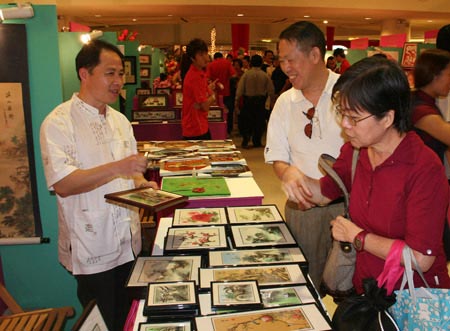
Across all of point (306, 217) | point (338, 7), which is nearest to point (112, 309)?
point (306, 217)

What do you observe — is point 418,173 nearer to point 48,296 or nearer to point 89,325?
point 89,325

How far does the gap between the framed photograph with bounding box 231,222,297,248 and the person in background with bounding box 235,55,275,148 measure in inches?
251

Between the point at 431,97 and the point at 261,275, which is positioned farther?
the point at 431,97

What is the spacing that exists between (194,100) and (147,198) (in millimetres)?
3127

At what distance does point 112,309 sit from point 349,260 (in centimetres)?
115

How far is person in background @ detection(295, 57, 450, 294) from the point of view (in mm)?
1307

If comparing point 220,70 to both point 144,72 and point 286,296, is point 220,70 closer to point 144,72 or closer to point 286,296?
point 144,72

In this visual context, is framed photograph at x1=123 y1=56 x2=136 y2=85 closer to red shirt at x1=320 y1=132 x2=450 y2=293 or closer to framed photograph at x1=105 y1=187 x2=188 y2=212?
framed photograph at x1=105 y1=187 x2=188 y2=212

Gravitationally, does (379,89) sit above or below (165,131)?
above

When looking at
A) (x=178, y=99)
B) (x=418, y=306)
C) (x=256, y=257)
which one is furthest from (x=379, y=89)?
(x=178, y=99)

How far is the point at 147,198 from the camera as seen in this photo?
194 centimetres

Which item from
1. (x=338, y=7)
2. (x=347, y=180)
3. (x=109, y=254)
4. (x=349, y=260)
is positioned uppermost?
(x=338, y=7)

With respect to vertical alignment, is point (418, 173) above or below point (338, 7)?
below

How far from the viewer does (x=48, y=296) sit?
295 cm
